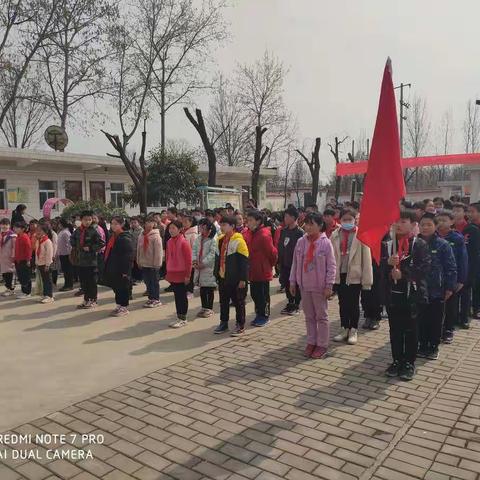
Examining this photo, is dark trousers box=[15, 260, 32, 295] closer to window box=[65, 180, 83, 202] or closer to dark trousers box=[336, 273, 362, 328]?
dark trousers box=[336, 273, 362, 328]

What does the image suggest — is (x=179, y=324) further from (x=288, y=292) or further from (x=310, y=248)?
(x=310, y=248)

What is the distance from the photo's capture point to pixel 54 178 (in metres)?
21.1

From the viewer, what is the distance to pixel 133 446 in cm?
371

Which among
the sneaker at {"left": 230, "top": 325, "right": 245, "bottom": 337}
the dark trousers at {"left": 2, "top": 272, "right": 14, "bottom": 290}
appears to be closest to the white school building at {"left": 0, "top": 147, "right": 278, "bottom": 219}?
the dark trousers at {"left": 2, "top": 272, "right": 14, "bottom": 290}

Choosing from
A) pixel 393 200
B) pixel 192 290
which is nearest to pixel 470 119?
pixel 192 290

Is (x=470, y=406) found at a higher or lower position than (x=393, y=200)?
lower

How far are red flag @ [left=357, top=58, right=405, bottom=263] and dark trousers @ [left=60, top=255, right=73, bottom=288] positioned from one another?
307 inches

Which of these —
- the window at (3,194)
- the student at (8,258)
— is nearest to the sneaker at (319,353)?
the student at (8,258)

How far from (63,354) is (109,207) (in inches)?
456

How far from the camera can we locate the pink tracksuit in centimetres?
564

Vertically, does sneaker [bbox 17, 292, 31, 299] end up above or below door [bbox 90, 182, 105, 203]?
below

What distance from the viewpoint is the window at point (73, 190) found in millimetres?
21484

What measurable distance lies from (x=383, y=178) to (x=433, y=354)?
7.86 feet

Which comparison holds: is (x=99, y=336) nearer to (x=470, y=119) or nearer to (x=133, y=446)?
(x=133, y=446)
